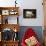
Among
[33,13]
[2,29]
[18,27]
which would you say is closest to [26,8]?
[33,13]

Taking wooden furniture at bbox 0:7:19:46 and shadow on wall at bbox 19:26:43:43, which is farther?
shadow on wall at bbox 19:26:43:43

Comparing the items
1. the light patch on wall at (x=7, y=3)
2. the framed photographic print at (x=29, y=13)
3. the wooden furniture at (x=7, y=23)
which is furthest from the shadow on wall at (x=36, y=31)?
the light patch on wall at (x=7, y=3)

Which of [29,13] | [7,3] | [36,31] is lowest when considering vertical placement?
[36,31]

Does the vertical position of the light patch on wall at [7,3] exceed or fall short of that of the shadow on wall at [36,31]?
it exceeds it

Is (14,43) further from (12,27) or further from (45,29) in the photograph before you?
(45,29)

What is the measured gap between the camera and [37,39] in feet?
19.6

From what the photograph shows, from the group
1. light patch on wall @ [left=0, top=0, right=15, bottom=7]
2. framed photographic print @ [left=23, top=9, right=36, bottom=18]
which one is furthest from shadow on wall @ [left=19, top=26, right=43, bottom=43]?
light patch on wall @ [left=0, top=0, right=15, bottom=7]

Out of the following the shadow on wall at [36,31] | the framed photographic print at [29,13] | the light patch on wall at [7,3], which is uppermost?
the light patch on wall at [7,3]

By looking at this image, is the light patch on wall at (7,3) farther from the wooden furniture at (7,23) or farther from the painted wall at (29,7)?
the wooden furniture at (7,23)

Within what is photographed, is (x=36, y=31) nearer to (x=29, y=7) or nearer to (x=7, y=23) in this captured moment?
(x=29, y=7)

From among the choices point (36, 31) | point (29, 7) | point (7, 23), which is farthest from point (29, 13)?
point (7, 23)

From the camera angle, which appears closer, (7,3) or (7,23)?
(7,23)

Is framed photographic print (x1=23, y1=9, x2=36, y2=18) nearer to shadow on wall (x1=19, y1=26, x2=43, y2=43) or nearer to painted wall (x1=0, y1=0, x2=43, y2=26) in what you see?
painted wall (x1=0, y1=0, x2=43, y2=26)

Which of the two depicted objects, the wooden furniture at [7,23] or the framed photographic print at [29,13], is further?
the framed photographic print at [29,13]
